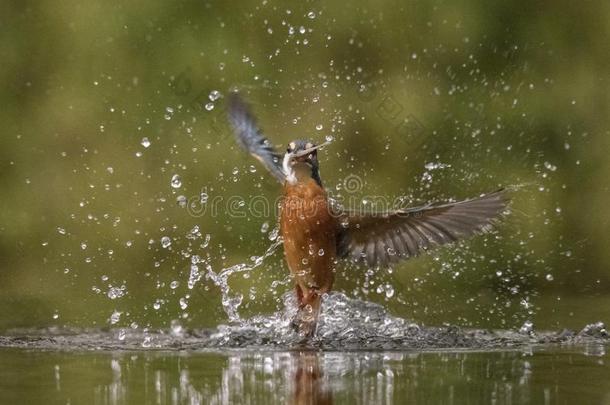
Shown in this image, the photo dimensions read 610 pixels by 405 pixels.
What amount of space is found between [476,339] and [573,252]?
329 cm

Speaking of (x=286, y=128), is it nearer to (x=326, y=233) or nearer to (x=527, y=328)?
(x=326, y=233)

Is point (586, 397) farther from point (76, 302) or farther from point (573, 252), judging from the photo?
point (573, 252)

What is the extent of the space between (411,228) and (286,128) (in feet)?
9.85

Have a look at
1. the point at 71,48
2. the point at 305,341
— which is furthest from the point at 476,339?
the point at 71,48

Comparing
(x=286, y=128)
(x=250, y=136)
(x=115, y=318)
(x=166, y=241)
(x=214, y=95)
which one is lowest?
(x=115, y=318)

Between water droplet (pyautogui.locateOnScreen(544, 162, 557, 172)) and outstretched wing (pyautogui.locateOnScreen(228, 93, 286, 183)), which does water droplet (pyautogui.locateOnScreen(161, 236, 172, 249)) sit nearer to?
outstretched wing (pyautogui.locateOnScreen(228, 93, 286, 183))

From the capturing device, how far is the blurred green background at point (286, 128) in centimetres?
983

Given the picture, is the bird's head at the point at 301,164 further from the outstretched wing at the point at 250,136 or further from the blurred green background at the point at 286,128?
the blurred green background at the point at 286,128

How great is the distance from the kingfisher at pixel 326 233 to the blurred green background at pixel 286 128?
88.2 inches

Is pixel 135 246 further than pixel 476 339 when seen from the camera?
Yes

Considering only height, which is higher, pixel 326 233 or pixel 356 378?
pixel 326 233

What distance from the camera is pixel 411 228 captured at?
7086 mm

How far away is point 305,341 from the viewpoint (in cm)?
675

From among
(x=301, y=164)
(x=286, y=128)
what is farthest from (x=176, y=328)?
(x=286, y=128)
